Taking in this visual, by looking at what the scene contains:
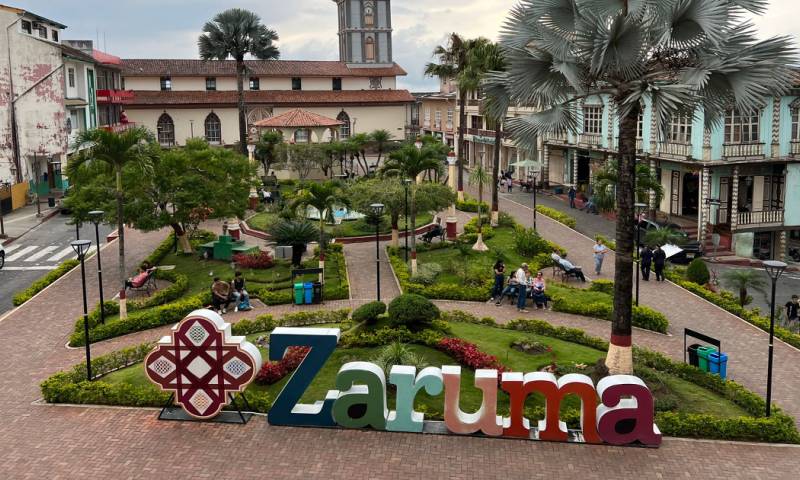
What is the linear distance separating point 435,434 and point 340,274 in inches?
520

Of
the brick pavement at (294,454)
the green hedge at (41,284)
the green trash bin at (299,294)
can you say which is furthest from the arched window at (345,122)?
the brick pavement at (294,454)

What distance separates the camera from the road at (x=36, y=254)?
2964cm

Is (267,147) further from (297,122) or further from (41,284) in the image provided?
(41,284)

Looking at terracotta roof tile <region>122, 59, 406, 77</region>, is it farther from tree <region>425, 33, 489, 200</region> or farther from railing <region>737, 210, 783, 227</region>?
railing <region>737, 210, 783, 227</region>

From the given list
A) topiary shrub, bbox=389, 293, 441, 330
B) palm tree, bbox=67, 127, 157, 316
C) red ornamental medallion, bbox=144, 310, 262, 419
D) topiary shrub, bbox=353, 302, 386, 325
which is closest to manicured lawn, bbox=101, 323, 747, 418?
topiary shrub, bbox=389, 293, 441, 330

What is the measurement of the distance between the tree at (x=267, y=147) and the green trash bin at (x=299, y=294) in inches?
1222

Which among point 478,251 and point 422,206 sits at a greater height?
point 422,206

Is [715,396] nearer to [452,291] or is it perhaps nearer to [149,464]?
[452,291]

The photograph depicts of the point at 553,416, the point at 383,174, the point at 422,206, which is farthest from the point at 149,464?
the point at 383,174

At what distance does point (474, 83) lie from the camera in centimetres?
3659

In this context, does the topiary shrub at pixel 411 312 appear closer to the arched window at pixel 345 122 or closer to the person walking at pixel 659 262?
the person walking at pixel 659 262

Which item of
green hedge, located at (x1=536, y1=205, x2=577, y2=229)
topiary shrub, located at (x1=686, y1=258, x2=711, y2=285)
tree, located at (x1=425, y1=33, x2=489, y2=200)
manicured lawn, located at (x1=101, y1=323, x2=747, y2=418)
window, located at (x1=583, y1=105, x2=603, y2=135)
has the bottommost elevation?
manicured lawn, located at (x1=101, y1=323, x2=747, y2=418)

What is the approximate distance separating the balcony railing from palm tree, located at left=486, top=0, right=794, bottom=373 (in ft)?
73.5

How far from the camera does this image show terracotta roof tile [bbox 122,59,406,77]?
238ft
